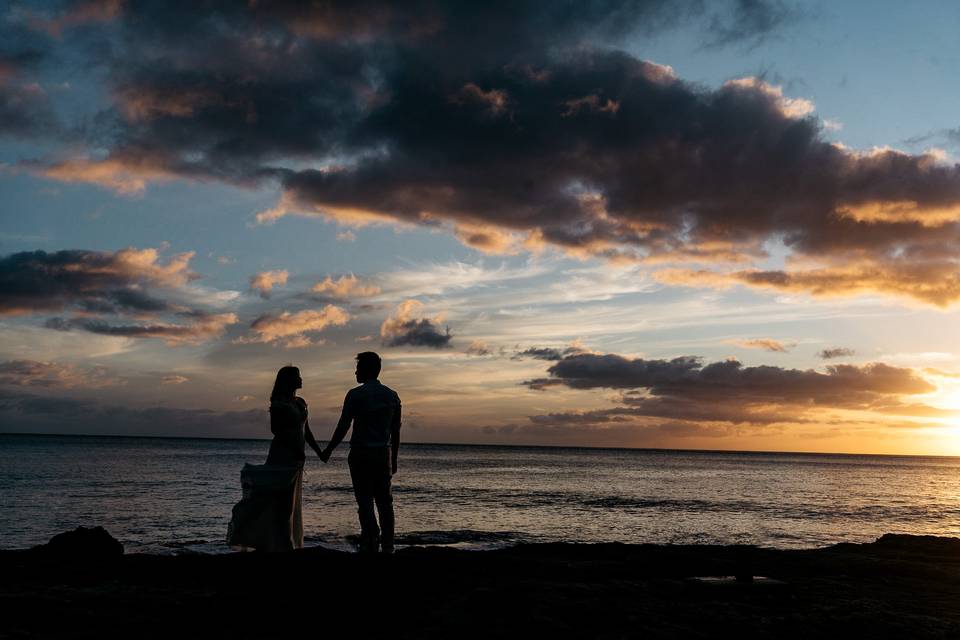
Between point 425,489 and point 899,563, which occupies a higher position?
point 899,563

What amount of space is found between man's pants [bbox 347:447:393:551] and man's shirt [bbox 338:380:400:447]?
119mm

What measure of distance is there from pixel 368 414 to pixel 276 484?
1532mm

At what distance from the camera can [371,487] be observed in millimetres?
9641

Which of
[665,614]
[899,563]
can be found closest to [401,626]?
[665,614]

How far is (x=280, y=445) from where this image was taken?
31.8ft

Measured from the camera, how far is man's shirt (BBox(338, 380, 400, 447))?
9.59 metres

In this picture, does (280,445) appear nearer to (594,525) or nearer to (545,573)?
(545,573)

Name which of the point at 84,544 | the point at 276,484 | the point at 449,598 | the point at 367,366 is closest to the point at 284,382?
the point at 367,366

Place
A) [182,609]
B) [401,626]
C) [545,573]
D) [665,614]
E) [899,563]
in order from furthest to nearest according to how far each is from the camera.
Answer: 1. [899,563]
2. [545,573]
3. [665,614]
4. [182,609]
5. [401,626]

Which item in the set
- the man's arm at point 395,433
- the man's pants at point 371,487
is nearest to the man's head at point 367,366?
the man's arm at point 395,433

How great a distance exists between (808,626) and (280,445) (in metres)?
6.50

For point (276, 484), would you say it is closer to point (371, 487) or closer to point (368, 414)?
point (371, 487)

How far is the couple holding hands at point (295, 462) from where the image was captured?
9.59 metres

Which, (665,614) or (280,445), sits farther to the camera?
(280,445)
